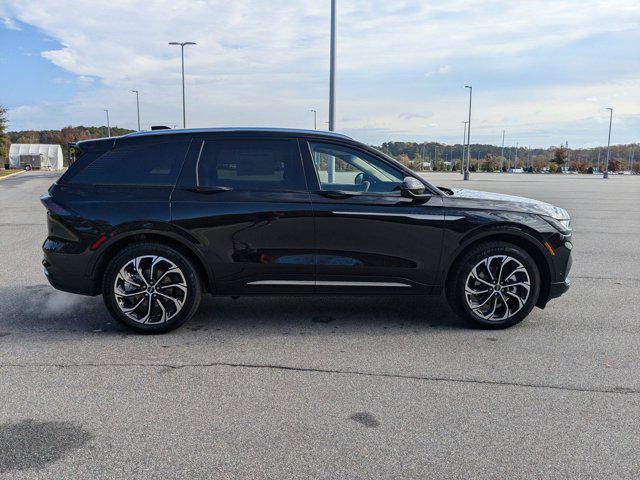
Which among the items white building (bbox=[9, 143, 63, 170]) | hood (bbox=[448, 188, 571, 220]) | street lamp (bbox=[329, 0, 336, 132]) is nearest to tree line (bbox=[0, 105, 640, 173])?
white building (bbox=[9, 143, 63, 170])

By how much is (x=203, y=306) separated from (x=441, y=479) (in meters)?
3.49

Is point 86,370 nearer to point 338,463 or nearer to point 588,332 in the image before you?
point 338,463

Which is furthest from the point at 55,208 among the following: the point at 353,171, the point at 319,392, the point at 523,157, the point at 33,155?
the point at 523,157

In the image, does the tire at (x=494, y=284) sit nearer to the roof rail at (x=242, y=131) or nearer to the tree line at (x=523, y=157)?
the roof rail at (x=242, y=131)

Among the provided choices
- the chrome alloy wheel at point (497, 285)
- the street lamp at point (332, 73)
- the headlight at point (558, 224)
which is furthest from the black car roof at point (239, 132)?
the street lamp at point (332, 73)

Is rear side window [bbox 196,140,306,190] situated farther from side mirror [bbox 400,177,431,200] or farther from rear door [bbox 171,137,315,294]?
side mirror [bbox 400,177,431,200]

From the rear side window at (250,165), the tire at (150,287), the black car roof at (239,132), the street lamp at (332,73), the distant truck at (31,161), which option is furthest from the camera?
the distant truck at (31,161)

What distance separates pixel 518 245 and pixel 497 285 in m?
0.43

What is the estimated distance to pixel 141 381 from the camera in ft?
12.3

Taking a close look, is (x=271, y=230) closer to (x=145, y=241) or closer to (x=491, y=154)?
(x=145, y=241)

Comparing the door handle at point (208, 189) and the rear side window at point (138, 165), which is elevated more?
the rear side window at point (138, 165)

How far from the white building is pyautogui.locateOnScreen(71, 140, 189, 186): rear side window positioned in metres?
86.6

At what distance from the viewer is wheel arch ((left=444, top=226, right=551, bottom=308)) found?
4781 mm

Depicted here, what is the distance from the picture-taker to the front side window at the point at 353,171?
189 inches
